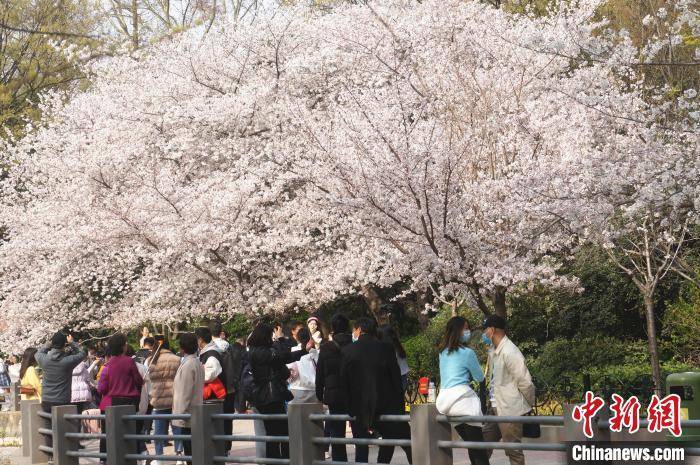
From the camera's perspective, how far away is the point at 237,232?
23.3 m

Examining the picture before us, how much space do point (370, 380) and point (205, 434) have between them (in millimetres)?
2266

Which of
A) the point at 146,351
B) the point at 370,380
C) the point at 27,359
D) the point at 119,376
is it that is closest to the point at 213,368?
the point at 119,376

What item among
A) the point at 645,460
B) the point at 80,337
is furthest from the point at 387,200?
the point at 80,337

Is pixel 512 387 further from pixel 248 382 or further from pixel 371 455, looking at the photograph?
pixel 371 455

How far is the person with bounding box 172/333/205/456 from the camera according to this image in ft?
40.3

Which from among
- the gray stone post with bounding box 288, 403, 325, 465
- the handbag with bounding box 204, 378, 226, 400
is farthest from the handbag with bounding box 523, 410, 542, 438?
the handbag with bounding box 204, 378, 226, 400

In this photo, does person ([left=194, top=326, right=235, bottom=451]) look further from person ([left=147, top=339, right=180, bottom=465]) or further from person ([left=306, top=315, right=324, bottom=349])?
person ([left=306, top=315, right=324, bottom=349])

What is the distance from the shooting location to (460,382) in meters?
9.64

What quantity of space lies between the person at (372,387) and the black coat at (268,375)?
2216mm

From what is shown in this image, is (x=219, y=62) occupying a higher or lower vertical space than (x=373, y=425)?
higher

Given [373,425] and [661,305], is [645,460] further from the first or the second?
[661,305]

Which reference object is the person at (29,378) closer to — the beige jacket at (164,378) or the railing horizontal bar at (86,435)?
the railing horizontal bar at (86,435)

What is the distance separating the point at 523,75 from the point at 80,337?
797 inches

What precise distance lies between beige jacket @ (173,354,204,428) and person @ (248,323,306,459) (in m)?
0.66
